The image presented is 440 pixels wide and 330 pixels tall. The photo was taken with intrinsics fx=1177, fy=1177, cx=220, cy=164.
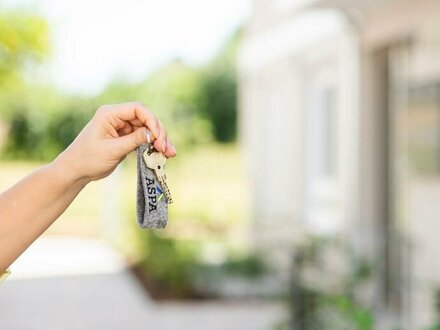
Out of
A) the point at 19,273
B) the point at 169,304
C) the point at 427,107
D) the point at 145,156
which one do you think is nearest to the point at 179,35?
the point at 19,273

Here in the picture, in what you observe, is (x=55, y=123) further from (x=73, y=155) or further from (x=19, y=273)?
(x=73, y=155)

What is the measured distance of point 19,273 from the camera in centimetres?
1521

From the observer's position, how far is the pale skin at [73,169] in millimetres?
2471

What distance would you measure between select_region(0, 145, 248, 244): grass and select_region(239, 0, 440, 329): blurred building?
6.02ft

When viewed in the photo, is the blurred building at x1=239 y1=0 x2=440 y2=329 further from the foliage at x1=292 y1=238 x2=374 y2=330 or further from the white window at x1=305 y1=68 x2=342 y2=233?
the foliage at x1=292 y1=238 x2=374 y2=330

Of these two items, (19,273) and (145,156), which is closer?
(145,156)

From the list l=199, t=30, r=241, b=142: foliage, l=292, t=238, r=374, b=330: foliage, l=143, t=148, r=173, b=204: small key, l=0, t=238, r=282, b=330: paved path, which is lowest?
l=0, t=238, r=282, b=330: paved path

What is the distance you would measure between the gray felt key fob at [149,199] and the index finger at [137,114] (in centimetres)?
5

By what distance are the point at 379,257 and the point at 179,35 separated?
28139 millimetres

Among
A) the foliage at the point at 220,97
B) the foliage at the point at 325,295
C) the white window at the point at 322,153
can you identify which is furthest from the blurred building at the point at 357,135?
→ the foliage at the point at 220,97

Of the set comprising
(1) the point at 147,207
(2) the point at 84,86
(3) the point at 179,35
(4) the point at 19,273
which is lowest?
(4) the point at 19,273

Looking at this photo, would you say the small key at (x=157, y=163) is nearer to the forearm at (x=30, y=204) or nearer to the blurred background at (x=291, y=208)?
the forearm at (x=30, y=204)

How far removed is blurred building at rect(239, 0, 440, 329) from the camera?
8719 mm

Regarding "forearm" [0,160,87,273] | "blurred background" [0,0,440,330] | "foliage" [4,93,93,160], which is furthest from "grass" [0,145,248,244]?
"forearm" [0,160,87,273]
